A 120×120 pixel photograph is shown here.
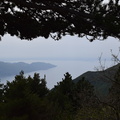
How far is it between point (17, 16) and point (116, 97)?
641cm

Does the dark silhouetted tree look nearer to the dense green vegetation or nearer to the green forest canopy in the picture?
the dense green vegetation

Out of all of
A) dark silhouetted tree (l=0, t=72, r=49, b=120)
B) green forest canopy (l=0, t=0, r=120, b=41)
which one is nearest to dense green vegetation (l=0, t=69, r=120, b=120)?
dark silhouetted tree (l=0, t=72, r=49, b=120)

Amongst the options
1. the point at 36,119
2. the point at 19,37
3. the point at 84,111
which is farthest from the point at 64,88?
the point at 19,37

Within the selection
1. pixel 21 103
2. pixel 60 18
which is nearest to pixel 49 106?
pixel 21 103

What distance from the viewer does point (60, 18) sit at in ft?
22.8

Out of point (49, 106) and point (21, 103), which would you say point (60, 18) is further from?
point (49, 106)

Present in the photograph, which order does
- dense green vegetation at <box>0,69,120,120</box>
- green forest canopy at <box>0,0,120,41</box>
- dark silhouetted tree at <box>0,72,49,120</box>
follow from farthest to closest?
dark silhouetted tree at <box>0,72,49,120</box>
dense green vegetation at <box>0,69,120,120</box>
green forest canopy at <box>0,0,120,41</box>

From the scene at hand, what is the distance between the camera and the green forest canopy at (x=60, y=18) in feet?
19.2

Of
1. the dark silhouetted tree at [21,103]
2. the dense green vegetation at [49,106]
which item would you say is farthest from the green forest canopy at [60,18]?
the dark silhouetted tree at [21,103]

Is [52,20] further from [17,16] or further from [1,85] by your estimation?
[1,85]

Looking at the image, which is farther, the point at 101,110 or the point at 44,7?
the point at 101,110

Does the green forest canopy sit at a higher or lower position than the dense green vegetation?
higher

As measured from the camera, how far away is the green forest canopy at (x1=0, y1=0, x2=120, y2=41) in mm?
5865

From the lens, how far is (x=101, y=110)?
12141mm
